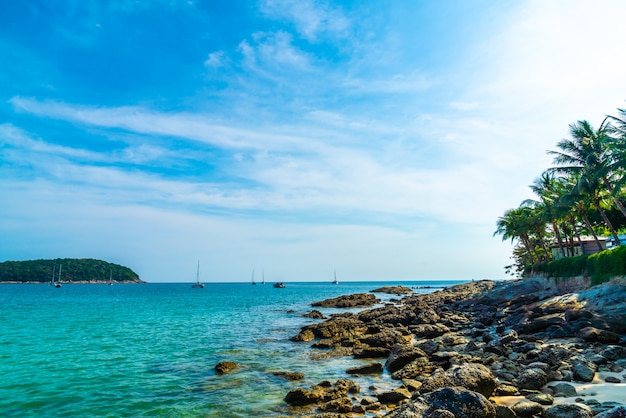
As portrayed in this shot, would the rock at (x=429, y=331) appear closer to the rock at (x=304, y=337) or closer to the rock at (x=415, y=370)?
the rock at (x=304, y=337)

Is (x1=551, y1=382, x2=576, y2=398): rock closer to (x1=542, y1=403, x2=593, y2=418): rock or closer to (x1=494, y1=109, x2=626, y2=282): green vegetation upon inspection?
(x1=542, y1=403, x2=593, y2=418): rock

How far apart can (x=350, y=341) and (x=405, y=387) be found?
11024 mm

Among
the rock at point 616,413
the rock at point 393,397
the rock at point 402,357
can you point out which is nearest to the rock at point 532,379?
the rock at point 393,397

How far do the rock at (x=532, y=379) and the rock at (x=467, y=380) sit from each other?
139cm

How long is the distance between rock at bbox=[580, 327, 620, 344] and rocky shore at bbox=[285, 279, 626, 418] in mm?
37

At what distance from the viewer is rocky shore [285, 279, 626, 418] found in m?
9.50

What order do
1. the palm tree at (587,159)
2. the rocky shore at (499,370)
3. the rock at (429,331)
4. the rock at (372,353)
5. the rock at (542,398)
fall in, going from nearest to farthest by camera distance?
the rocky shore at (499,370) < the rock at (542,398) < the rock at (372,353) < the rock at (429,331) < the palm tree at (587,159)

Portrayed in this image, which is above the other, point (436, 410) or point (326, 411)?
point (436, 410)

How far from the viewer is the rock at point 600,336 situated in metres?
16.9

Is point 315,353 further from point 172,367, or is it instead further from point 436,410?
point 436,410

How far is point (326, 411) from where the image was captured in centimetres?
1208

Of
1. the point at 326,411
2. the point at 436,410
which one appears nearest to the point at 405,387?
the point at 326,411

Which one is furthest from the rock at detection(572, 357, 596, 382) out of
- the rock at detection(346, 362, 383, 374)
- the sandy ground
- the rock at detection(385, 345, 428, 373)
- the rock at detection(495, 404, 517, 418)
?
the rock at detection(346, 362, 383, 374)

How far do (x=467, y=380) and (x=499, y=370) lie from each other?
13.8ft
